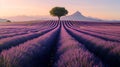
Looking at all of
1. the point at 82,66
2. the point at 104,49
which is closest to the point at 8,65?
the point at 82,66

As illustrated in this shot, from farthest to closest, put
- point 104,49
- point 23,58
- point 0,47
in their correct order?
point 0,47 < point 104,49 < point 23,58

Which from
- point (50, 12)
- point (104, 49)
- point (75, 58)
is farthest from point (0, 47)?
point (50, 12)

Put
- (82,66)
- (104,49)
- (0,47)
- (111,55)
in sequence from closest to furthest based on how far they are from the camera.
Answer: (82,66)
(111,55)
(104,49)
(0,47)

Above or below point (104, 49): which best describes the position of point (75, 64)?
above

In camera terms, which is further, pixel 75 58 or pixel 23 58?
pixel 23 58

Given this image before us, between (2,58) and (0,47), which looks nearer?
(2,58)

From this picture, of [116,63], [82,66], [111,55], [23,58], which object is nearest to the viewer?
[82,66]

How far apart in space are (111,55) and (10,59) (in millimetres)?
4209

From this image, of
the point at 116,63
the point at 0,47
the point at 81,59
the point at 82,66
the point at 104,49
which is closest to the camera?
the point at 82,66

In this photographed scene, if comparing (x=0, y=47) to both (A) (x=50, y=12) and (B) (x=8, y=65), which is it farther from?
(A) (x=50, y=12)

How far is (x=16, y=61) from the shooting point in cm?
688

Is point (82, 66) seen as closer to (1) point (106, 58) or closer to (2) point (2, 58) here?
(2) point (2, 58)

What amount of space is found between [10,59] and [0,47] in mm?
5928

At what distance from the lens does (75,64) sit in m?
6.35
